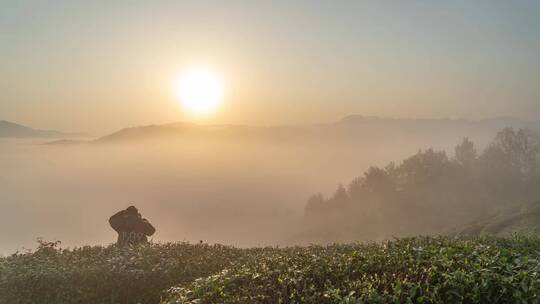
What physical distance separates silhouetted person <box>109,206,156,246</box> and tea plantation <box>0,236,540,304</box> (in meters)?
4.99

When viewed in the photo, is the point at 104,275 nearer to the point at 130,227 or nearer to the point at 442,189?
the point at 130,227

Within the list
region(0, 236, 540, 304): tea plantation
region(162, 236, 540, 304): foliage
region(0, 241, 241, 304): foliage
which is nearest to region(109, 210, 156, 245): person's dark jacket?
region(0, 241, 241, 304): foliage

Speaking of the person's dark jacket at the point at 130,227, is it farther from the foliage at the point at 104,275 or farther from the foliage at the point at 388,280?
the foliage at the point at 388,280

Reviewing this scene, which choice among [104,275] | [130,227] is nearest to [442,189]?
[130,227]

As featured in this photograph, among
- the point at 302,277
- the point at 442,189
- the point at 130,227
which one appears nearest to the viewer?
the point at 302,277

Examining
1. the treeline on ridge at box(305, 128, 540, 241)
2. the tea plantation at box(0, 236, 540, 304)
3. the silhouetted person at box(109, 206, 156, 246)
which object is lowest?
the tea plantation at box(0, 236, 540, 304)

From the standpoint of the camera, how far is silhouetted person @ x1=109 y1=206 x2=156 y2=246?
24516 mm

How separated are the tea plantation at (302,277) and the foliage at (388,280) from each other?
0.07 ft

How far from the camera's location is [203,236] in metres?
195

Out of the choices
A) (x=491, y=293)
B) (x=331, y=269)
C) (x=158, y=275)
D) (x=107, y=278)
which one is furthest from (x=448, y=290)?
(x=107, y=278)

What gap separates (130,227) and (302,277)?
54.1 ft

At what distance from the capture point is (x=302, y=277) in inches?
434

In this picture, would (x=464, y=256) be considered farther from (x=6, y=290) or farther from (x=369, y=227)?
(x=369, y=227)

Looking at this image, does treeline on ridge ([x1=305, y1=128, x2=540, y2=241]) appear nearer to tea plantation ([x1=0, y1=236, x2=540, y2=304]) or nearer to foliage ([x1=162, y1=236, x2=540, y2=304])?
tea plantation ([x1=0, y1=236, x2=540, y2=304])
